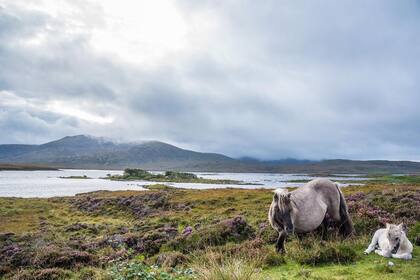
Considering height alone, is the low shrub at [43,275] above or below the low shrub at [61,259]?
above

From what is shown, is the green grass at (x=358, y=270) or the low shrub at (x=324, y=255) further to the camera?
the low shrub at (x=324, y=255)

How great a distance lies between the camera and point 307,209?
8469 mm

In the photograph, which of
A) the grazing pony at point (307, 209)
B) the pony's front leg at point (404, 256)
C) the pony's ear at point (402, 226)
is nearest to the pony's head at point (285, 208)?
the grazing pony at point (307, 209)

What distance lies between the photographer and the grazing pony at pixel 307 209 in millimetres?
8070

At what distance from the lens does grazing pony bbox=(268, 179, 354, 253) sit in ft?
26.5

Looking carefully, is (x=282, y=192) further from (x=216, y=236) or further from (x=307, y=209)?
(x=216, y=236)

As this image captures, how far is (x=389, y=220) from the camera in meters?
13.1

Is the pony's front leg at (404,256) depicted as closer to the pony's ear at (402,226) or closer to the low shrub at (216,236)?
the pony's ear at (402,226)

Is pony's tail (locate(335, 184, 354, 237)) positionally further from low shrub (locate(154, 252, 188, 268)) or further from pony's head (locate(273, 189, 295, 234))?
low shrub (locate(154, 252, 188, 268))

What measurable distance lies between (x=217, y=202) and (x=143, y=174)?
11828cm

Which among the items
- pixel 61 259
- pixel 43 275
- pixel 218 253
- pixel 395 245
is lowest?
pixel 61 259

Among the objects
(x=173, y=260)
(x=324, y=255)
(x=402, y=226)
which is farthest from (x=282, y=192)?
(x=173, y=260)

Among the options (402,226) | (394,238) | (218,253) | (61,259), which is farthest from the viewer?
(61,259)

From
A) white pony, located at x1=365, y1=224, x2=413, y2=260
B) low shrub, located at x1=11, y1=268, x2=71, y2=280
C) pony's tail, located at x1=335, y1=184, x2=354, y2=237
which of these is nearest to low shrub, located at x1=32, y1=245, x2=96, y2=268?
low shrub, located at x1=11, y1=268, x2=71, y2=280
